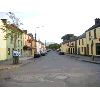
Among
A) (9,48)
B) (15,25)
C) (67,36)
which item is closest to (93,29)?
(9,48)

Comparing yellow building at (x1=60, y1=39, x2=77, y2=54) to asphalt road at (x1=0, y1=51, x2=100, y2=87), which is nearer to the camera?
asphalt road at (x1=0, y1=51, x2=100, y2=87)

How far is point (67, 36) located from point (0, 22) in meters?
144

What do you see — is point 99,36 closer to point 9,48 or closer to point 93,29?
point 93,29

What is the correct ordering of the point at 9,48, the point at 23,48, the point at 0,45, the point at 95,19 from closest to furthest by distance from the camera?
1. the point at 0,45
2. the point at 9,48
3. the point at 95,19
4. the point at 23,48

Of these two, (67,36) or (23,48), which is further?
(67,36)

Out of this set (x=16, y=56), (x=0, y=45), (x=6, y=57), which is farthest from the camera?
(x=6, y=57)

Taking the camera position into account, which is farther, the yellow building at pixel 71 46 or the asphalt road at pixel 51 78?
the yellow building at pixel 71 46

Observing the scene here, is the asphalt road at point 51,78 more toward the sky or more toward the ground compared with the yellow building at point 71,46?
more toward the ground

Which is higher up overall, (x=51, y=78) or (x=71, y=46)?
(x=71, y=46)

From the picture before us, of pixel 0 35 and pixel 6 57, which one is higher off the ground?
pixel 0 35

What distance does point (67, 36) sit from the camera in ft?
623

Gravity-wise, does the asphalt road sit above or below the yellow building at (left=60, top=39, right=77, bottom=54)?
below

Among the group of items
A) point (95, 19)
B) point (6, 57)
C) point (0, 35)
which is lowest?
point (6, 57)

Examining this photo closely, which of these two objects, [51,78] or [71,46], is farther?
[71,46]
